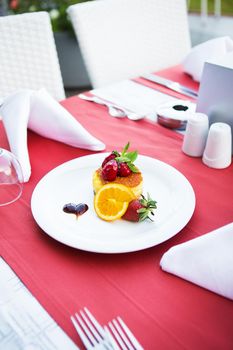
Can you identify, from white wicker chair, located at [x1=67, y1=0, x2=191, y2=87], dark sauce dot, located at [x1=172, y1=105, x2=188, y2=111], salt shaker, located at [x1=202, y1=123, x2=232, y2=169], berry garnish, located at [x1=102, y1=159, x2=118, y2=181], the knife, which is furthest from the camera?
white wicker chair, located at [x1=67, y1=0, x2=191, y2=87]

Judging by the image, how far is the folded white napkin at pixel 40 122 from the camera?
89 cm

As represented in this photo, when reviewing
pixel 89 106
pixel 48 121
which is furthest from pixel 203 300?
pixel 89 106

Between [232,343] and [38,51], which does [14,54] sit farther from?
[232,343]

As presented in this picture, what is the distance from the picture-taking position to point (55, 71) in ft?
4.50

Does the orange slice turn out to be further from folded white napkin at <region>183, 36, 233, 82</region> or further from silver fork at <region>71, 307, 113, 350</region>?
folded white napkin at <region>183, 36, 233, 82</region>

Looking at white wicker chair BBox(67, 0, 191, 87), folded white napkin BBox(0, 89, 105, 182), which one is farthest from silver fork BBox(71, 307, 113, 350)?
white wicker chair BBox(67, 0, 191, 87)

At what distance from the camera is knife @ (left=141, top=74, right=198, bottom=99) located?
1.19 m

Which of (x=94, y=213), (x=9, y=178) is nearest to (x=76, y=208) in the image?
(x=94, y=213)

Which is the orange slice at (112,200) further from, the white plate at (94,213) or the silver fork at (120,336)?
the silver fork at (120,336)

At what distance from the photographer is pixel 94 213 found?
2.27ft

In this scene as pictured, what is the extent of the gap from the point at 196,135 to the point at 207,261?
1.28 ft

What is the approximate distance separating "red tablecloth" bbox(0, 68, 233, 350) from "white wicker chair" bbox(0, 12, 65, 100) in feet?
2.23

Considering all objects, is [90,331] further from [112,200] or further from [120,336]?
[112,200]

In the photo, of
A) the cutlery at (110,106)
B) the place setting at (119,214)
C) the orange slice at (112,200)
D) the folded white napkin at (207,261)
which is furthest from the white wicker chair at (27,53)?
the folded white napkin at (207,261)
